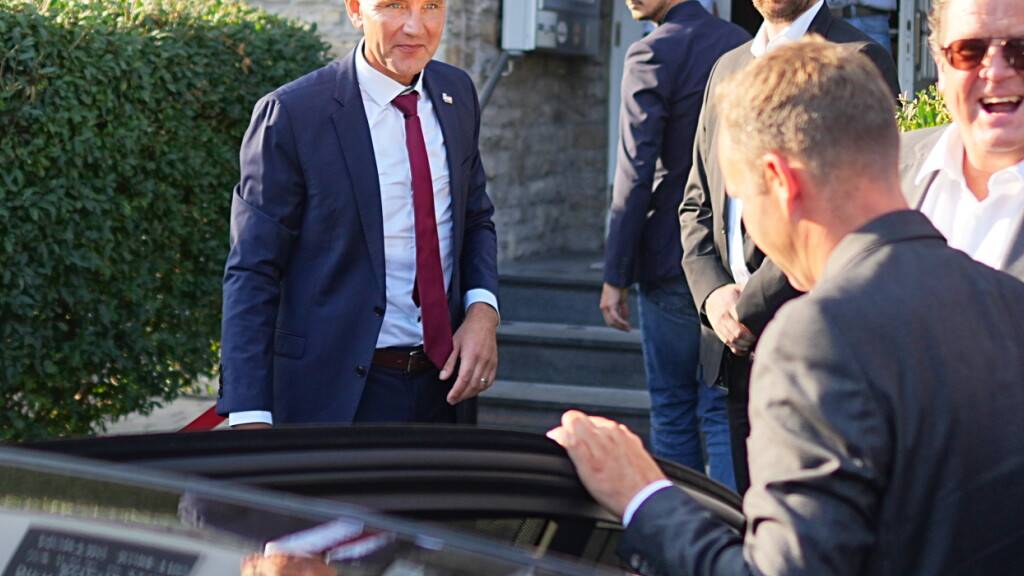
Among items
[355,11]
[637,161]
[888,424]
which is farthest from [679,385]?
[888,424]

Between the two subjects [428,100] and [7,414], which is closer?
[428,100]

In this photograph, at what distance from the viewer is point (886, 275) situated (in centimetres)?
209

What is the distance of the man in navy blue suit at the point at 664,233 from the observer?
5598 mm

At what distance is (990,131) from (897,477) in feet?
4.12

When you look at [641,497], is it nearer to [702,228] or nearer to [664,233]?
[702,228]

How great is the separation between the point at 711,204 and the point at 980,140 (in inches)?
57.8

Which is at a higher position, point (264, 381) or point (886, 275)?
point (886, 275)

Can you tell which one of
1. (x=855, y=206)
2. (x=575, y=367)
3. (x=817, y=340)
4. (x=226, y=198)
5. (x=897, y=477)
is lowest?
(x=575, y=367)

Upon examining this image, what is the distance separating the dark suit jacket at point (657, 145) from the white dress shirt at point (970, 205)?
243 centimetres

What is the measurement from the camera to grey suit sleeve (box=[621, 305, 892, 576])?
78.9 inches

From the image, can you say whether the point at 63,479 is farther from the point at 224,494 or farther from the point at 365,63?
the point at 365,63

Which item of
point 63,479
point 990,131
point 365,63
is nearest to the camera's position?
point 63,479

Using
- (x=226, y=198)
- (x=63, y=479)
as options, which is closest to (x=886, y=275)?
(x=63, y=479)

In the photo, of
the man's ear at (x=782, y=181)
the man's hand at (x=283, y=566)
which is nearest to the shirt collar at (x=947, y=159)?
the man's ear at (x=782, y=181)
